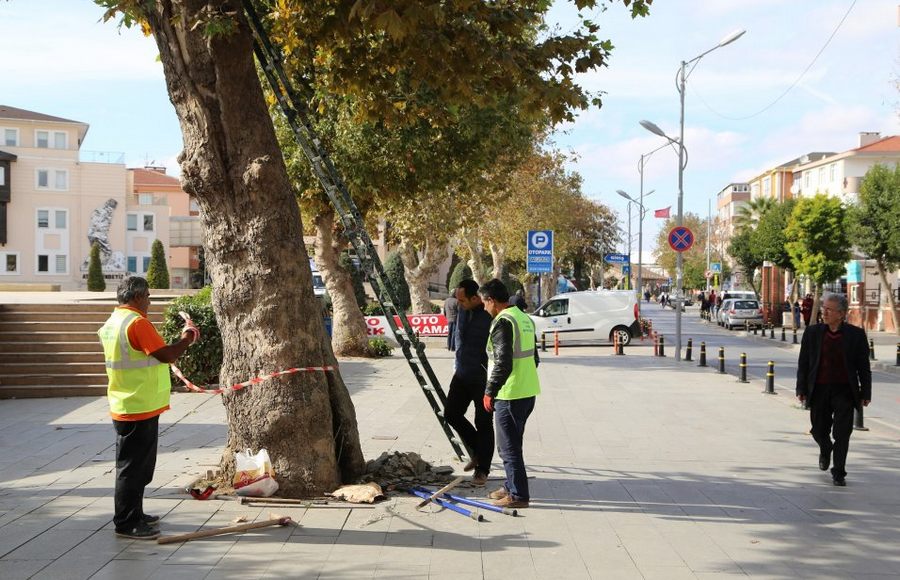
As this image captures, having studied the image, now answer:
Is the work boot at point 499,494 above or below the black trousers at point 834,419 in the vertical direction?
below

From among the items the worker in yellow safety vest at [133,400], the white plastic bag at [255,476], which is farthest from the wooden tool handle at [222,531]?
the white plastic bag at [255,476]

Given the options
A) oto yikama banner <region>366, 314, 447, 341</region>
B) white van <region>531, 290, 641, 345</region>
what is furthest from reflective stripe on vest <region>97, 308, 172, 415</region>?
white van <region>531, 290, 641, 345</region>

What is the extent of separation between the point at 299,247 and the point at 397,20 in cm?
202

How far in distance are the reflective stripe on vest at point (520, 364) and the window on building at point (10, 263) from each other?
62984 millimetres

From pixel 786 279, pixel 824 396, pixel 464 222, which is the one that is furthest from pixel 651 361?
pixel 786 279

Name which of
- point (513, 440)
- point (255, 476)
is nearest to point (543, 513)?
point (513, 440)

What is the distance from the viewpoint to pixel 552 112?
28.4 feet

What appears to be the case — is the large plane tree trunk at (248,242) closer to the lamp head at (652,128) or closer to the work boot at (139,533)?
the work boot at (139,533)

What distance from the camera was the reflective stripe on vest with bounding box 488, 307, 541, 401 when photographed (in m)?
7.24

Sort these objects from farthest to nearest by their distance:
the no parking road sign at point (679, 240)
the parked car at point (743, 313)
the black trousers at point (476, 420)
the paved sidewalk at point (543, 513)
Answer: the parked car at point (743, 313)
the no parking road sign at point (679, 240)
the black trousers at point (476, 420)
the paved sidewalk at point (543, 513)

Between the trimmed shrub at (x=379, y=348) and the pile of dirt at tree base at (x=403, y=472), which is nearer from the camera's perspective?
the pile of dirt at tree base at (x=403, y=472)

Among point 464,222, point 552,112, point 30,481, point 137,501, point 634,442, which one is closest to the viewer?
point 137,501

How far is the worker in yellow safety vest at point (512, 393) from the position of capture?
7133 mm

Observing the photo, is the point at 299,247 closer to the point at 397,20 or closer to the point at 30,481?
the point at 397,20
